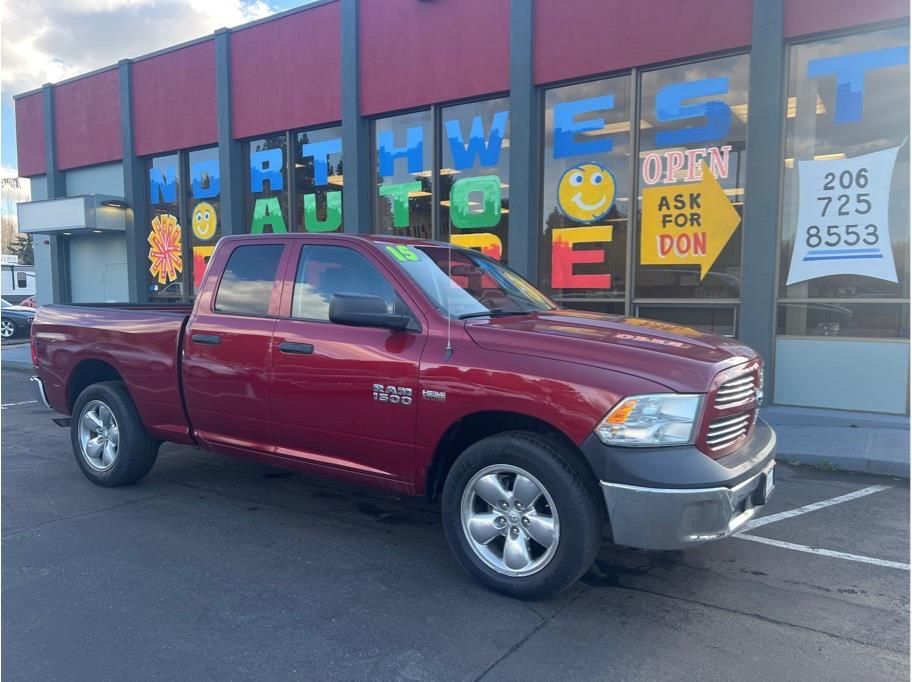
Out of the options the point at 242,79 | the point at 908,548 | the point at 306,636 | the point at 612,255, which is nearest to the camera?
the point at 306,636

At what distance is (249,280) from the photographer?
4.89m

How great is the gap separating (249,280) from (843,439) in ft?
20.3

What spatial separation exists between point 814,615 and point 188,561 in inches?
137

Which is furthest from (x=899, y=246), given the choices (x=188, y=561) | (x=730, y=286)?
(x=188, y=561)

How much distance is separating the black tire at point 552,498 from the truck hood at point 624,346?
48 centimetres

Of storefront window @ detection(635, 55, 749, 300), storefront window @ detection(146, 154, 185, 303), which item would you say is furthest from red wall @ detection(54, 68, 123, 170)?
storefront window @ detection(635, 55, 749, 300)

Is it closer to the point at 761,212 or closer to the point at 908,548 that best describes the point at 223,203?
the point at 761,212

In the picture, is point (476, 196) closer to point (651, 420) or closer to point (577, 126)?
point (577, 126)

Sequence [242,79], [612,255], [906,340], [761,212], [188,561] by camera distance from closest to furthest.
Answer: [188,561]
[906,340]
[761,212]
[612,255]
[242,79]

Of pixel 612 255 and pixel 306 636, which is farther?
pixel 612 255

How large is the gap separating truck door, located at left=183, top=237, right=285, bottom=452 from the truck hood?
1592 mm

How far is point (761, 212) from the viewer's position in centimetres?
857

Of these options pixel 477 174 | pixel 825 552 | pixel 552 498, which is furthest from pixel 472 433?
pixel 477 174

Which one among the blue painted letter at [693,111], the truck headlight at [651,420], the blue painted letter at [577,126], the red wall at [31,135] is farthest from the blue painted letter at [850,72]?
the red wall at [31,135]
